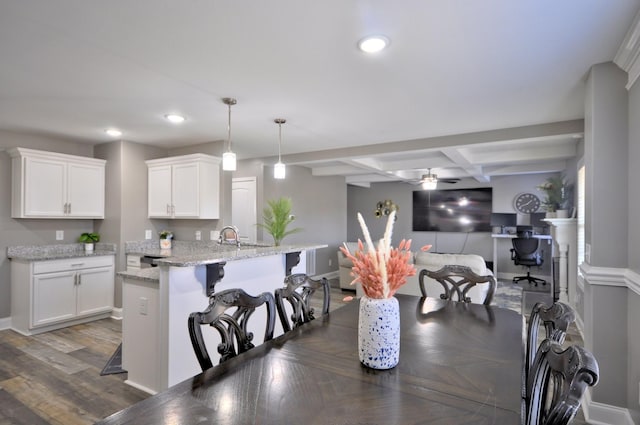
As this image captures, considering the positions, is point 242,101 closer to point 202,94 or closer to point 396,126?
point 202,94

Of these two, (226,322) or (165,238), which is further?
(165,238)

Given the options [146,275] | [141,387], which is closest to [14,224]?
[146,275]

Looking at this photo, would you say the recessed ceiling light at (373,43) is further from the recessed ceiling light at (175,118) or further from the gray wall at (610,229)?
the recessed ceiling light at (175,118)

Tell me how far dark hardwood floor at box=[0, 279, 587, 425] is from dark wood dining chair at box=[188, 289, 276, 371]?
158 centimetres

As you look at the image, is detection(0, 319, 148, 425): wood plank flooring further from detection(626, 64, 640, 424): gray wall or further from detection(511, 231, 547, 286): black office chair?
detection(511, 231, 547, 286): black office chair

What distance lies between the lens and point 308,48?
7.13 feet

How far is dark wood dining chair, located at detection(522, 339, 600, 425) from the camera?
2.60ft

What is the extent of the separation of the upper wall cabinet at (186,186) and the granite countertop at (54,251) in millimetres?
825

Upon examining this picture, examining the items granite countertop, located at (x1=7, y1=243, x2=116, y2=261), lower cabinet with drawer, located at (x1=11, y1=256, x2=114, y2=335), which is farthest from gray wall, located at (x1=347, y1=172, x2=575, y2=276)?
lower cabinet with drawer, located at (x1=11, y1=256, x2=114, y2=335)

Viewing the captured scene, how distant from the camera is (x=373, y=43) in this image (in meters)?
2.09

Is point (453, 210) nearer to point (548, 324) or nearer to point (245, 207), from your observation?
point (245, 207)

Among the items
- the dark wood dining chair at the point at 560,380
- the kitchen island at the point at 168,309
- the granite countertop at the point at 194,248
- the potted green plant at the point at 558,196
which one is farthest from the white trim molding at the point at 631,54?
Result: the potted green plant at the point at 558,196

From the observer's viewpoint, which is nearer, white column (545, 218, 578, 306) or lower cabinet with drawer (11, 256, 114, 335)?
lower cabinet with drawer (11, 256, 114, 335)

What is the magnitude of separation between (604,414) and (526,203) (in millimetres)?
6694
